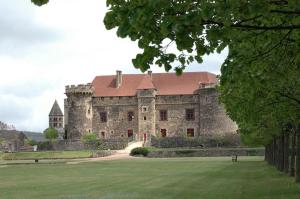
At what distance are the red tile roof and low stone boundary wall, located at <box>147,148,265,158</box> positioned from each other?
14728mm

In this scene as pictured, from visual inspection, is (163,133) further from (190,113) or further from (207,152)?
(207,152)

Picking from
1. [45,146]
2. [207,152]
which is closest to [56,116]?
[45,146]

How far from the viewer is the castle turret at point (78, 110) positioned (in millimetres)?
84375

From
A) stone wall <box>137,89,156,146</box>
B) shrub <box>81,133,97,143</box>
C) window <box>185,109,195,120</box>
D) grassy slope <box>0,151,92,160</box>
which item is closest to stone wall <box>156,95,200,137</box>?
window <box>185,109,195,120</box>

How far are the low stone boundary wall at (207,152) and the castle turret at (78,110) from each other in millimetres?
16905

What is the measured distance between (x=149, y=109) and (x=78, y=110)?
10069 mm

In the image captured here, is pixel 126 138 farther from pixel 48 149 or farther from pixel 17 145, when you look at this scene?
pixel 17 145

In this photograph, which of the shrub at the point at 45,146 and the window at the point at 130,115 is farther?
the window at the point at 130,115

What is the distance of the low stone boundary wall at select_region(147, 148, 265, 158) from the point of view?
69875 millimetres

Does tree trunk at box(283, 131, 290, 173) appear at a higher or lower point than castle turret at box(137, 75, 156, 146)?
lower

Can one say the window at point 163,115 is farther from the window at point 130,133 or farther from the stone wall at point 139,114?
the window at point 130,133

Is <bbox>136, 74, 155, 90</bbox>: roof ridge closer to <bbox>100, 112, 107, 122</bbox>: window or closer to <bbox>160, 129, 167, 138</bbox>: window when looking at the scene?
<bbox>100, 112, 107, 122</bbox>: window

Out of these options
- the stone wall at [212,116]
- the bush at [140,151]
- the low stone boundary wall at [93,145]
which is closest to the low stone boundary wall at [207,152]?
the bush at [140,151]

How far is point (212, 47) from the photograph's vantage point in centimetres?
1036
